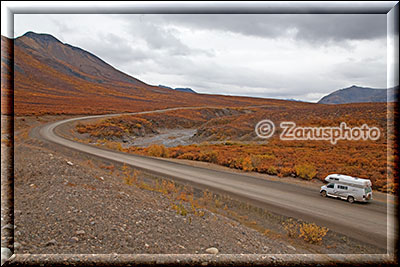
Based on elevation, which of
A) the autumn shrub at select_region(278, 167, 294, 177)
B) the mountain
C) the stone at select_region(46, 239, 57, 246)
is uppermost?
the mountain

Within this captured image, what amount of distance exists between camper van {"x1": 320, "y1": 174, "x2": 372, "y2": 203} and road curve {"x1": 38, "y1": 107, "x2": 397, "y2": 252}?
31 cm

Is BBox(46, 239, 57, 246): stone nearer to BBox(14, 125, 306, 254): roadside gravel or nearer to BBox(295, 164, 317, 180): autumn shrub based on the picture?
BBox(14, 125, 306, 254): roadside gravel

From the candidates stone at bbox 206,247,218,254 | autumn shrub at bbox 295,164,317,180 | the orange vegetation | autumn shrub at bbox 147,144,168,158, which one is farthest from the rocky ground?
autumn shrub at bbox 147,144,168,158

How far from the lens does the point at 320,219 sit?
29.4 ft

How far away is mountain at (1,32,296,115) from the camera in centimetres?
5447

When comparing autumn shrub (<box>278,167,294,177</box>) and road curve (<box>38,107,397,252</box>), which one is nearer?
road curve (<box>38,107,397,252</box>)

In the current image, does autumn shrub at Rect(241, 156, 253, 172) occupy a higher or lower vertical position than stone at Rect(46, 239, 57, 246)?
lower

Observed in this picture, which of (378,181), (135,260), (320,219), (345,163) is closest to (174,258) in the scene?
(135,260)

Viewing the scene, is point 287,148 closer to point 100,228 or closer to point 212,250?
point 212,250

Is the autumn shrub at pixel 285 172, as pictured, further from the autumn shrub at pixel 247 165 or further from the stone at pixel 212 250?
the stone at pixel 212 250

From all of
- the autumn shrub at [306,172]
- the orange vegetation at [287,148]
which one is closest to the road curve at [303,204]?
the autumn shrub at [306,172]

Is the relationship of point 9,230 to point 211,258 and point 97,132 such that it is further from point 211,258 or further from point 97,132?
point 97,132

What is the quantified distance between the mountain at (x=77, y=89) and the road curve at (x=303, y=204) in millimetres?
26236

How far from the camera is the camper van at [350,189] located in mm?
10320
